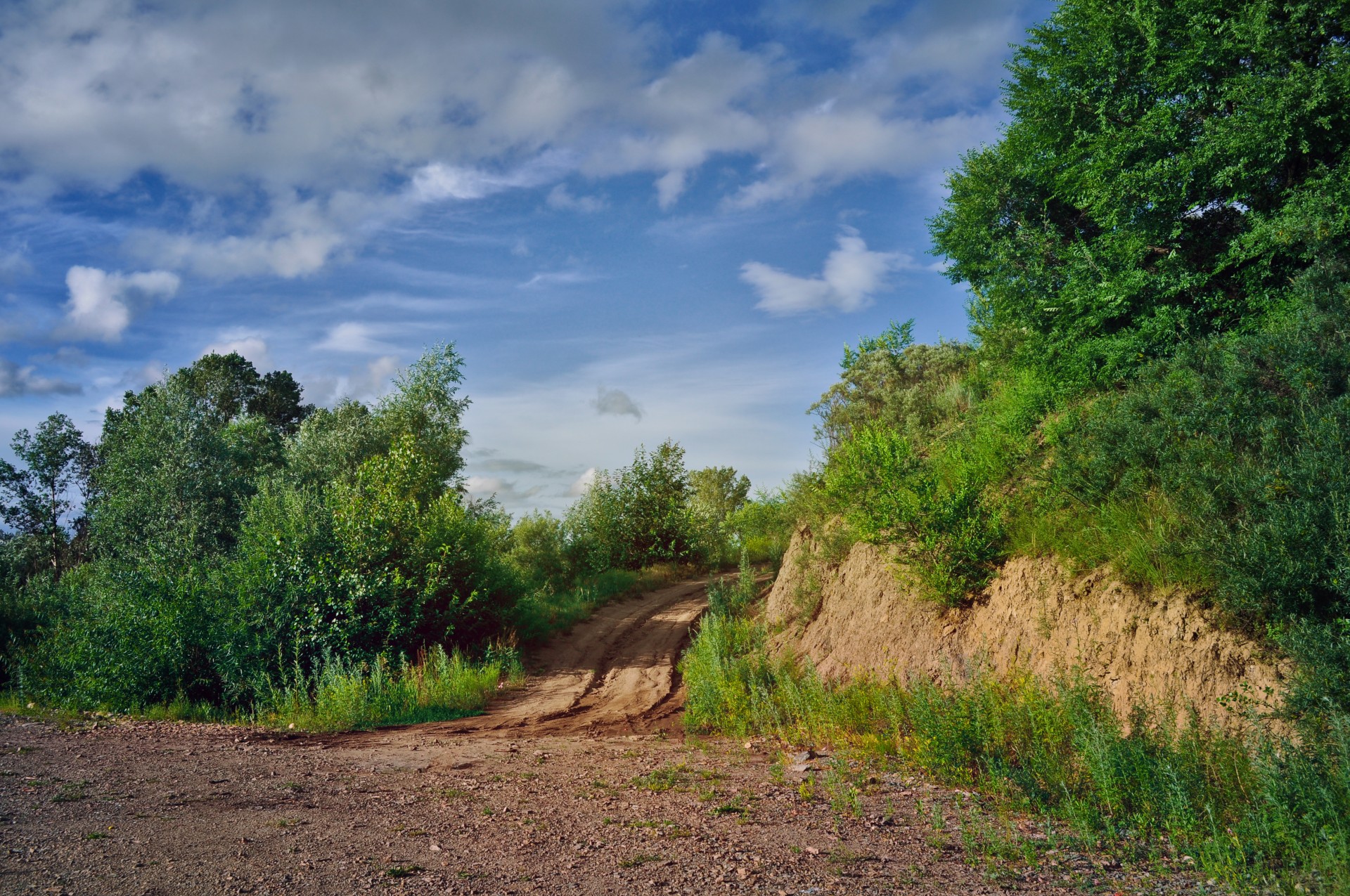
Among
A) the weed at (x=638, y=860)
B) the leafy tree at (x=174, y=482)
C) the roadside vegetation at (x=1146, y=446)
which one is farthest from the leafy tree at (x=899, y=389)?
the leafy tree at (x=174, y=482)

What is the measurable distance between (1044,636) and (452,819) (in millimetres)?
6894

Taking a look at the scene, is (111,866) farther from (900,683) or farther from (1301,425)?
(1301,425)

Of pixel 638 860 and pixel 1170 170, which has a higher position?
pixel 1170 170

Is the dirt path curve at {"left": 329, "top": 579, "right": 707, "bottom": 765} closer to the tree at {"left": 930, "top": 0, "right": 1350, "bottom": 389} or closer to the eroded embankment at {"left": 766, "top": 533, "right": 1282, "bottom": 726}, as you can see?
the eroded embankment at {"left": 766, "top": 533, "right": 1282, "bottom": 726}

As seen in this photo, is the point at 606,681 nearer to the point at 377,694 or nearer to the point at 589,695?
the point at 589,695

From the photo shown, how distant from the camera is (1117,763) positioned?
659 centimetres

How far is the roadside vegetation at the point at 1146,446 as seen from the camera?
655 centimetres

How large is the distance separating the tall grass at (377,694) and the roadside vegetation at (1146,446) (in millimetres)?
4036

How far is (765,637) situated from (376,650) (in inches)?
295

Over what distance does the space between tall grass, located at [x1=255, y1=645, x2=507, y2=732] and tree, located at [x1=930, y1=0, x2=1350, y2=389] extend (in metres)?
11.7

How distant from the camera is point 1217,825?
6.01 metres

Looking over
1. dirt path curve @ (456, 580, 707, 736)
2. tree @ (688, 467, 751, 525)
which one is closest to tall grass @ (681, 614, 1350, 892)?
dirt path curve @ (456, 580, 707, 736)

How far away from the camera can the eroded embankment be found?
24.6ft

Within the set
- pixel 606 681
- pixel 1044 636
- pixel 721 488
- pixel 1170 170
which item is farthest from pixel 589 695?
pixel 721 488
